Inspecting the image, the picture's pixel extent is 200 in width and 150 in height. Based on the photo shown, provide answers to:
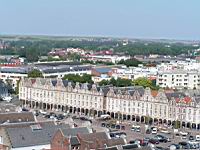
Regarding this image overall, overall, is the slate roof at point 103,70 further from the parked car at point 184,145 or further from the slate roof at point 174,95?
the parked car at point 184,145

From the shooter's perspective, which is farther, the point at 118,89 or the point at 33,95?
the point at 33,95

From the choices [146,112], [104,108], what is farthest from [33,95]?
Result: [146,112]

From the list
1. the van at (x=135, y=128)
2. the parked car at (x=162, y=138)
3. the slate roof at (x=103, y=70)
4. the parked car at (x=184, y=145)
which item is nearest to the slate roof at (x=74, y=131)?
the parked car at (x=184, y=145)

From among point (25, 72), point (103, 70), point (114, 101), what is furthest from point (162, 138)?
point (103, 70)

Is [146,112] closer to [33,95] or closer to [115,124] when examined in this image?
[115,124]

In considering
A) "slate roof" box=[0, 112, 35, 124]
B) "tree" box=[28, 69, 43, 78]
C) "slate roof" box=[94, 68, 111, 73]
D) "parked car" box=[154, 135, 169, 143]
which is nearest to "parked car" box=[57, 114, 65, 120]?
"parked car" box=[154, 135, 169, 143]

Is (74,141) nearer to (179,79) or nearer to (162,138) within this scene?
(162,138)

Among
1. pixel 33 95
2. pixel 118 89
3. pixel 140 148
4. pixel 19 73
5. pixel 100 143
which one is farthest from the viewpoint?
pixel 19 73
